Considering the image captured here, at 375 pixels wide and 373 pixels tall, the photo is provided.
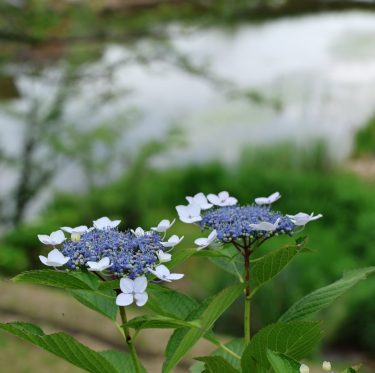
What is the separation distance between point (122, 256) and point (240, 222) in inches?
5.8

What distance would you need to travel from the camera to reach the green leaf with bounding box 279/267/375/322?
891 millimetres

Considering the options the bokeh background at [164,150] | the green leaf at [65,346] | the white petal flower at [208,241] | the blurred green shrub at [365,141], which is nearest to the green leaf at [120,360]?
the green leaf at [65,346]

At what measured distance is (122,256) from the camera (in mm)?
791

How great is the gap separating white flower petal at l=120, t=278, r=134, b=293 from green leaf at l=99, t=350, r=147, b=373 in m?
0.22

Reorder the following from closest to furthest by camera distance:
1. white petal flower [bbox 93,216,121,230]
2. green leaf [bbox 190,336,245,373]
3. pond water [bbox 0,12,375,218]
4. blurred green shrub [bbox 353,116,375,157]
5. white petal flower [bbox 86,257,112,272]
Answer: white petal flower [bbox 86,257,112,272] < white petal flower [bbox 93,216,121,230] < green leaf [bbox 190,336,245,373] < blurred green shrub [bbox 353,116,375,157] < pond water [bbox 0,12,375,218]

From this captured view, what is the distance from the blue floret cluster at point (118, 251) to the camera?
0.78 m

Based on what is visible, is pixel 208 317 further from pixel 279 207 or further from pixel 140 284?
pixel 279 207

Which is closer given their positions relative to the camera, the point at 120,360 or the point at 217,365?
the point at 217,365

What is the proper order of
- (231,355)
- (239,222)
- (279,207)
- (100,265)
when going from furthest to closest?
(279,207) → (231,355) → (239,222) → (100,265)

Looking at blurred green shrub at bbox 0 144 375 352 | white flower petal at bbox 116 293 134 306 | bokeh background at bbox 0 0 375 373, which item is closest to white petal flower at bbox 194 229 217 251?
white flower petal at bbox 116 293 134 306

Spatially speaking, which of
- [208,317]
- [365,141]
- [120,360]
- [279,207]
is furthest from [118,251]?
[365,141]

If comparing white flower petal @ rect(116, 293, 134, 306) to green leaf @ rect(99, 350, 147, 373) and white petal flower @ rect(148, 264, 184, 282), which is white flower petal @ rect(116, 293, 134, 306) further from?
green leaf @ rect(99, 350, 147, 373)

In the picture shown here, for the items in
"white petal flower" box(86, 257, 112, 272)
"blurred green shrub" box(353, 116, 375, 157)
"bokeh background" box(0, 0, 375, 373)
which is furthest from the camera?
"blurred green shrub" box(353, 116, 375, 157)

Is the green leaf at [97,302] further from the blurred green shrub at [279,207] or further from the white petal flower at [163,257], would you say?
the blurred green shrub at [279,207]
